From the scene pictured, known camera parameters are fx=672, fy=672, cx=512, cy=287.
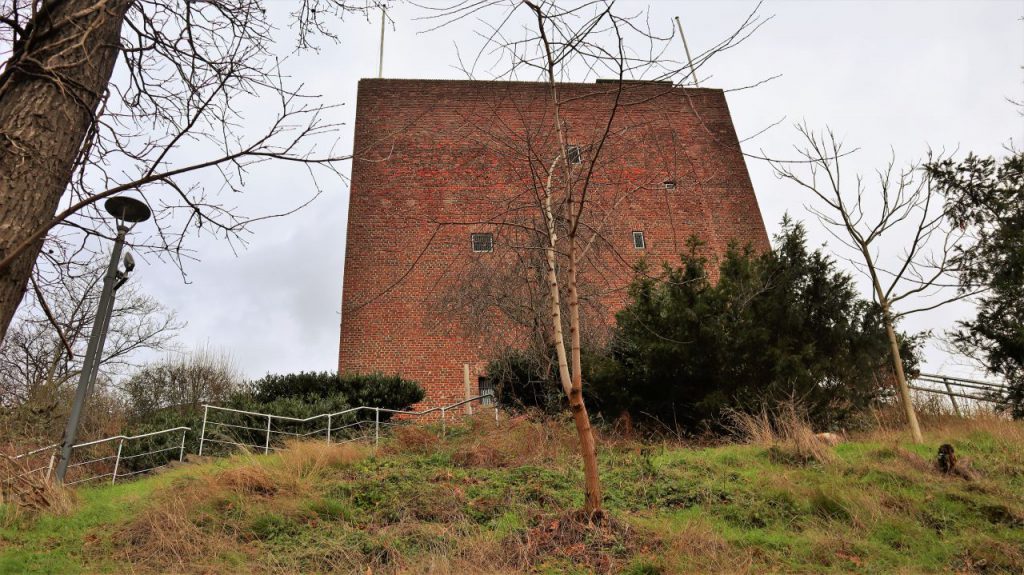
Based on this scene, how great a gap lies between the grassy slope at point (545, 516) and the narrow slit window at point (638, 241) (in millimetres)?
12311

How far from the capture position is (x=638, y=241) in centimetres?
2186

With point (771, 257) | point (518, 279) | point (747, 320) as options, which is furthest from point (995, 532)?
point (518, 279)

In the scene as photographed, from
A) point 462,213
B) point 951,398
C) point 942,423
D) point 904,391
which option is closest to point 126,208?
point 904,391

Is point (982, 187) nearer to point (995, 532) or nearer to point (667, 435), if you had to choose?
point (667, 435)

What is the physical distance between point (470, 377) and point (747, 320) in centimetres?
889

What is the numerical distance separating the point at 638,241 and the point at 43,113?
20005 mm

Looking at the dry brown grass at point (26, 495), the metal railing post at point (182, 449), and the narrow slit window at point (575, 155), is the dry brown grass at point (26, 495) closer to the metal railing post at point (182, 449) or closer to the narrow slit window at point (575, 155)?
the metal railing post at point (182, 449)

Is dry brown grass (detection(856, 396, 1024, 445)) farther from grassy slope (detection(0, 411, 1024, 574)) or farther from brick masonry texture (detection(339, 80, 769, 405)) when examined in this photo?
brick masonry texture (detection(339, 80, 769, 405))

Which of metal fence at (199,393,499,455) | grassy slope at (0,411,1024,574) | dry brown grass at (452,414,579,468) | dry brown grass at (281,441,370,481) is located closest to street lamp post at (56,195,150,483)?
grassy slope at (0,411,1024,574)

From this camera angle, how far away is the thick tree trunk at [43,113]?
2648 millimetres

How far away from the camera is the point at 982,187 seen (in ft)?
40.0

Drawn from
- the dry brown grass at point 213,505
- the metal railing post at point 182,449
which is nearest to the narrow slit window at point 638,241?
the dry brown grass at point 213,505

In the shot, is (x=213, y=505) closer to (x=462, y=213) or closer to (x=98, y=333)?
(x=98, y=333)

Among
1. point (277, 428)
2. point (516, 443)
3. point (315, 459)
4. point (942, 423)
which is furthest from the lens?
point (277, 428)
